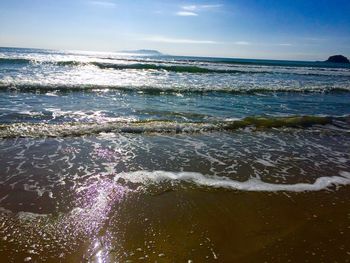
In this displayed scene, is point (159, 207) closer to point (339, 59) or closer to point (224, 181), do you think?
point (224, 181)

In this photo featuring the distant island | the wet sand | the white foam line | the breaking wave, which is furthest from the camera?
the distant island

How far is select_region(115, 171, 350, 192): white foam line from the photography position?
6117 millimetres

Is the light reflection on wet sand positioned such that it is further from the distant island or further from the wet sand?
the distant island

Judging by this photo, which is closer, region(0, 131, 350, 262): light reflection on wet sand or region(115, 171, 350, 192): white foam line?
region(0, 131, 350, 262): light reflection on wet sand

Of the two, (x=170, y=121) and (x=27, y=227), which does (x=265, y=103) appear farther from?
(x=27, y=227)

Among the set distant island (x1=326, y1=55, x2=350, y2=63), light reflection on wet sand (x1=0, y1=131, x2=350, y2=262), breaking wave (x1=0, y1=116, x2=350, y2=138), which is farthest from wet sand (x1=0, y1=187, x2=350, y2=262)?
distant island (x1=326, y1=55, x2=350, y2=63)

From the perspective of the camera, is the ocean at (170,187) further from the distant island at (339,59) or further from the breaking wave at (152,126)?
the distant island at (339,59)

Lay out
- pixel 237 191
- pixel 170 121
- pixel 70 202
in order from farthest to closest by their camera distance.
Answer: pixel 170 121
pixel 237 191
pixel 70 202

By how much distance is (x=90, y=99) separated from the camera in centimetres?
1584

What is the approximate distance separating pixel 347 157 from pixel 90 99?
464 inches

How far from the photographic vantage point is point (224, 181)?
6.34 m

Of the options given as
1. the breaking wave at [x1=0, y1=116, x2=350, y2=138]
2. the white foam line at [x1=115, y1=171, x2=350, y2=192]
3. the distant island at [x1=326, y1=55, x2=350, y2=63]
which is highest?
the distant island at [x1=326, y1=55, x2=350, y2=63]

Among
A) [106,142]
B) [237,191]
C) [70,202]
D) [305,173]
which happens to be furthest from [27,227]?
[305,173]

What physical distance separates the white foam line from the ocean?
1.5 inches
